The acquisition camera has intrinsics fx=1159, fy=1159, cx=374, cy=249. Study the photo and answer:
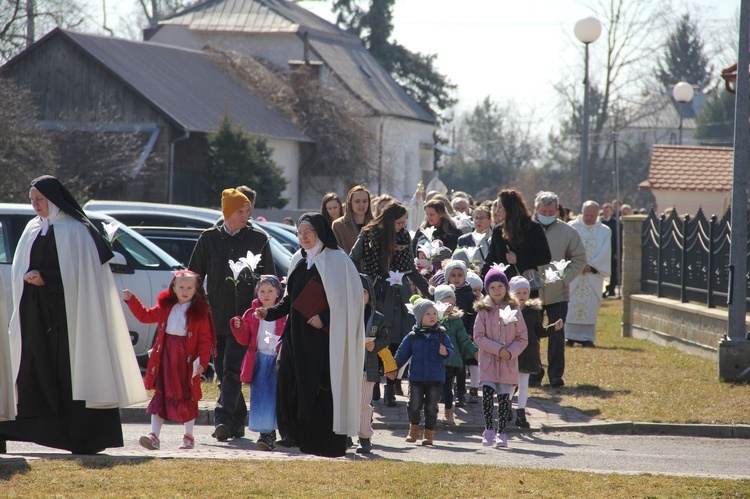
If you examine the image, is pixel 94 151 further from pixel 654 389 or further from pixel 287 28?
pixel 654 389

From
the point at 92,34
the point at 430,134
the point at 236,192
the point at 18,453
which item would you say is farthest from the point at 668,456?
the point at 430,134

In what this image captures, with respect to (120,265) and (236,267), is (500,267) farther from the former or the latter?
(120,265)

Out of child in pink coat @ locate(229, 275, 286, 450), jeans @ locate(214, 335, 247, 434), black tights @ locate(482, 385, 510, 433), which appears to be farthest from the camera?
black tights @ locate(482, 385, 510, 433)

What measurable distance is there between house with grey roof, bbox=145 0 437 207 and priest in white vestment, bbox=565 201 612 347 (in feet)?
117

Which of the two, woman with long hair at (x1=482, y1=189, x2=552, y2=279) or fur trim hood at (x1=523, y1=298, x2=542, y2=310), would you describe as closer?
fur trim hood at (x1=523, y1=298, x2=542, y2=310)

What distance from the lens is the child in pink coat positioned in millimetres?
8758

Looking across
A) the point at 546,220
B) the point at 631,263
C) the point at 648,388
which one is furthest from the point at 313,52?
the point at 648,388

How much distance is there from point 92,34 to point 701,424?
38.8m


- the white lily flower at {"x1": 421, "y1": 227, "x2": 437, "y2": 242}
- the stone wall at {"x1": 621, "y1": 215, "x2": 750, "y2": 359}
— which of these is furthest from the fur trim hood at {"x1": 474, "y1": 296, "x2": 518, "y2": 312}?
the stone wall at {"x1": 621, "y1": 215, "x2": 750, "y2": 359}

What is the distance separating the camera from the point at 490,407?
9664 mm

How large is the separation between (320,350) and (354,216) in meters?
3.38

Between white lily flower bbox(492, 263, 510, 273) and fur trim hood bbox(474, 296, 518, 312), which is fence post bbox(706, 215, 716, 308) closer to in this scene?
white lily flower bbox(492, 263, 510, 273)

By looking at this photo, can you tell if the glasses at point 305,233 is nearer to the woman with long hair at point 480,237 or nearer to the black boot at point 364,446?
the black boot at point 364,446

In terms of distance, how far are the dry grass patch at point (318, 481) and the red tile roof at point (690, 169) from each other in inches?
865
